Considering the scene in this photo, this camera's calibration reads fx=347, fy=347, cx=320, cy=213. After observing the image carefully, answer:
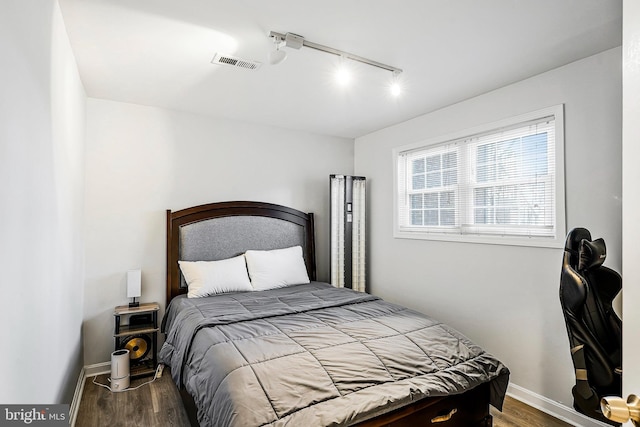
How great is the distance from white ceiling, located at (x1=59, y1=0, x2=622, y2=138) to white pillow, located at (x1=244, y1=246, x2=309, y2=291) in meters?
1.58

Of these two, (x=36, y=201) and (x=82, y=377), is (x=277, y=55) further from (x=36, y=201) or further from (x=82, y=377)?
(x=82, y=377)

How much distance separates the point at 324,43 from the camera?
2.21 meters

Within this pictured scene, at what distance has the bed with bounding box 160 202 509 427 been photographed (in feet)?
5.27

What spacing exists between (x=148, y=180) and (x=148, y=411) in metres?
2.04

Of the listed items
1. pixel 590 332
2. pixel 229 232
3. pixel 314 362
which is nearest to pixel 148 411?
pixel 314 362

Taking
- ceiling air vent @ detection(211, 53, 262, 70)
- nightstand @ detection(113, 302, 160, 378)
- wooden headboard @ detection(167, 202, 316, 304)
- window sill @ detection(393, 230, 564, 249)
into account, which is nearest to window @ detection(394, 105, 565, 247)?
window sill @ detection(393, 230, 564, 249)

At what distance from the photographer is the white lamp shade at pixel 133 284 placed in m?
3.16

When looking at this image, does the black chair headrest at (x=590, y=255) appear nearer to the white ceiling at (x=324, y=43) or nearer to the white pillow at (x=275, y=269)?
the white ceiling at (x=324, y=43)

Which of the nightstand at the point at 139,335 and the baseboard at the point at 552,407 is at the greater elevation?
the nightstand at the point at 139,335

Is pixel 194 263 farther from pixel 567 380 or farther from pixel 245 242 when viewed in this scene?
pixel 567 380

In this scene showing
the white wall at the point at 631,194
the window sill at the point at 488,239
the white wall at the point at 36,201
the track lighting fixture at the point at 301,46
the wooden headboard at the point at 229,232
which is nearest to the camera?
the white wall at the point at 631,194

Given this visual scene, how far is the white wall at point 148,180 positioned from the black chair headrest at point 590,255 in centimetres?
297

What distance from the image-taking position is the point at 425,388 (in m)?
1.79

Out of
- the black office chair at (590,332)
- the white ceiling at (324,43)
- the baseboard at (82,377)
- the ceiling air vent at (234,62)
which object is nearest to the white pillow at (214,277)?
the baseboard at (82,377)
